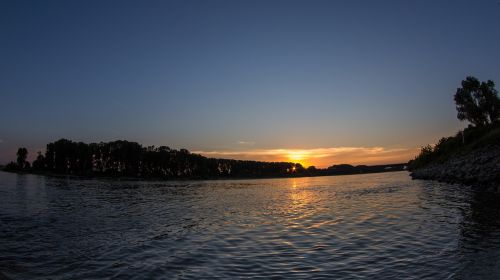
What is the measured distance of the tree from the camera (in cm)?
9319

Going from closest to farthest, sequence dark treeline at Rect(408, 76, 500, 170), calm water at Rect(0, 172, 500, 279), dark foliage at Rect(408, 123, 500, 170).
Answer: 1. calm water at Rect(0, 172, 500, 279)
2. dark foliage at Rect(408, 123, 500, 170)
3. dark treeline at Rect(408, 76, 500, 170)

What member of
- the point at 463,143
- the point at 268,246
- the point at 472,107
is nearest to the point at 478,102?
the point at 472,107

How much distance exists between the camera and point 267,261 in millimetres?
14781

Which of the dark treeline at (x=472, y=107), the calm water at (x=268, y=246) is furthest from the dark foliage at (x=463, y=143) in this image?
the calm water at (x=268, y=246)

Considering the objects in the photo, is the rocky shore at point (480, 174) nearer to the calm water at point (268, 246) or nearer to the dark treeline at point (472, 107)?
the calm water at point (268, 246)

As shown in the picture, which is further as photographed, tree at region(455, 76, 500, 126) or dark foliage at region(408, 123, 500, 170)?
tree at region(455, 76, 500, 126)

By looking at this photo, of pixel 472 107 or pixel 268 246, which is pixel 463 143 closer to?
pixel 472 107

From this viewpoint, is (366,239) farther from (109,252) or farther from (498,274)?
(109,252)

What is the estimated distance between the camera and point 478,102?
95.8 metres

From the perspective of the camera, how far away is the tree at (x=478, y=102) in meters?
93.2

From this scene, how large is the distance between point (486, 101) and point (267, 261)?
99.2m

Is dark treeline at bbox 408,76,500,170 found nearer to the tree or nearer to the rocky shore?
the tree

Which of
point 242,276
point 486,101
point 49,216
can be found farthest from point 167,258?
point 486,101

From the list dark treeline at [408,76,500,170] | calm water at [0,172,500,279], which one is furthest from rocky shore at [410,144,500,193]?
dark treeline at [408,76,500,170]
